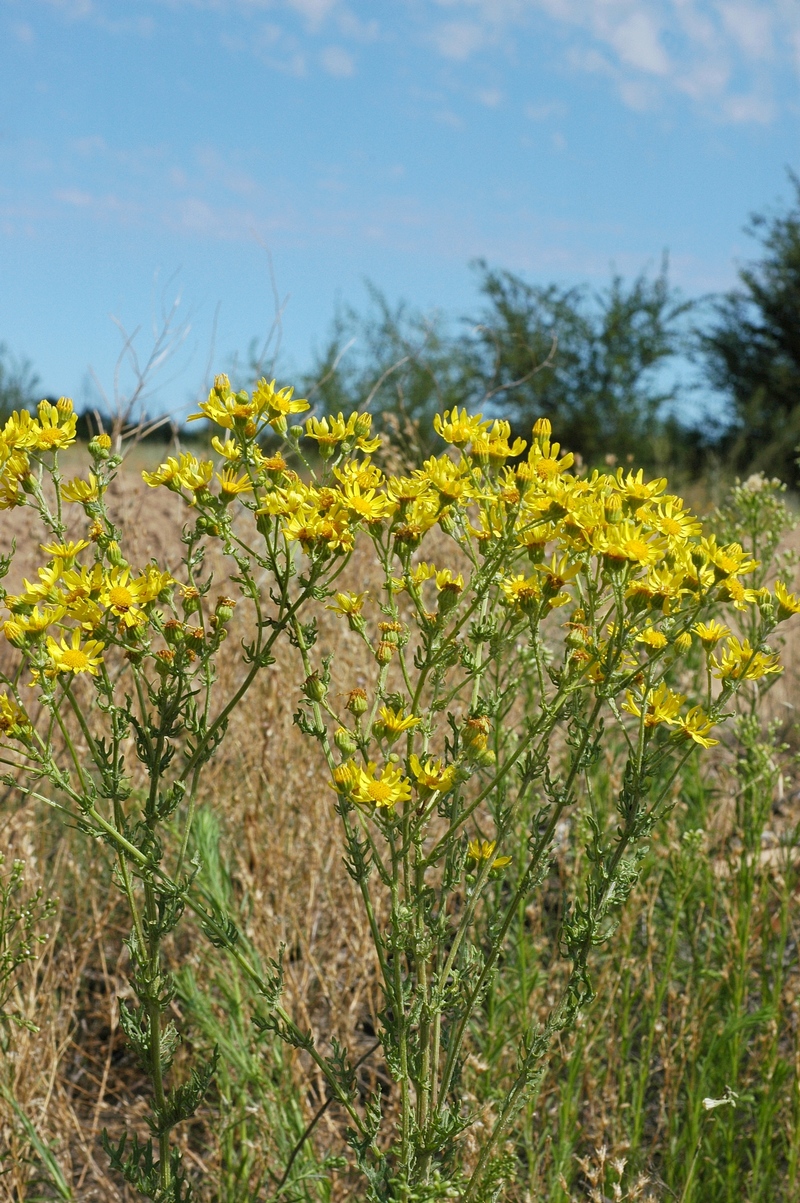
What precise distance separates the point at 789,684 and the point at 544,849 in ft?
12.3

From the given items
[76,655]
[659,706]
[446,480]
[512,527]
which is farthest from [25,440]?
[659,706]

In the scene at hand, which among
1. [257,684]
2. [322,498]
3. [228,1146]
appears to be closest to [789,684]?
[257,684]

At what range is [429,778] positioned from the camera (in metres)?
1.41

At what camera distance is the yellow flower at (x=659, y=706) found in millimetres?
1550

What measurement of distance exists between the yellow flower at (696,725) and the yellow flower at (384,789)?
0.43 meters

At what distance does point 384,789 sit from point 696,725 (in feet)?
1.65

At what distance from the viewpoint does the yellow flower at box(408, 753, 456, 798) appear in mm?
1398

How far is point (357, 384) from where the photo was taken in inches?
642

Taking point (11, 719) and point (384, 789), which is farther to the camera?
point (11, 719)

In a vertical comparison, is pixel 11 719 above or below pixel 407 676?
below

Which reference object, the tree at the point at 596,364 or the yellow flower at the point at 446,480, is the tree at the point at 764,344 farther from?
the yellow flower at the point at 446,480

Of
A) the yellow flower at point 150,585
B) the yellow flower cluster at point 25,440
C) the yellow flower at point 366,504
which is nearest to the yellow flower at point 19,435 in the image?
the yellow flower cluster at point 25,440

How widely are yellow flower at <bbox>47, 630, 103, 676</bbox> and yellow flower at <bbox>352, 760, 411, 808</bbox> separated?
414mm

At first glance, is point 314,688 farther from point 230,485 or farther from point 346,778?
point 230,485
